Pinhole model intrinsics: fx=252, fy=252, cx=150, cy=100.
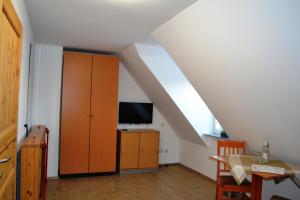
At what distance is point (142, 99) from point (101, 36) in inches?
81.1

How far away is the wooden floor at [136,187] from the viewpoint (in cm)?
374

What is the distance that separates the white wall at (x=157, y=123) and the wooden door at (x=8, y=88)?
331 cm

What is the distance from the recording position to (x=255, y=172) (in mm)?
2543

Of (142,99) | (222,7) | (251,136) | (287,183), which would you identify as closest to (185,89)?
(142,99)

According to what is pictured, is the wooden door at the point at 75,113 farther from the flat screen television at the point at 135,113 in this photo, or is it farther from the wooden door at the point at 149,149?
the wooden door at the point at 149,149

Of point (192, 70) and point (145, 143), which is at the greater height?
point (192, 70)

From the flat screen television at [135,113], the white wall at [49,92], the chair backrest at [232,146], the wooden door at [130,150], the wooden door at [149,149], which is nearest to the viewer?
the chair backrest at [232,146]

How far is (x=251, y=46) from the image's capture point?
88.3 inches

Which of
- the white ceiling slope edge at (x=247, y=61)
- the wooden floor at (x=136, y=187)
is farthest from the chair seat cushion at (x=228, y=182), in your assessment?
the wooden floor at (x=136, y=187)

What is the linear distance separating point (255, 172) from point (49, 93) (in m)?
3.59

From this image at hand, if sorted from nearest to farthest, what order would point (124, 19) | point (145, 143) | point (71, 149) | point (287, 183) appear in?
point (124, 19) < point (287, 183) < point (71, 149) < point (145, 143)

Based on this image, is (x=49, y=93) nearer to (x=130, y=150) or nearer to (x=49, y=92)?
(x=49, y=92)

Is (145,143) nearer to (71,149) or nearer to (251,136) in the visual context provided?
(71,149)

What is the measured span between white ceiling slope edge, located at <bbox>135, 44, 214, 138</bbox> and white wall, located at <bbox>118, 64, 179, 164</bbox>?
1114 mm
